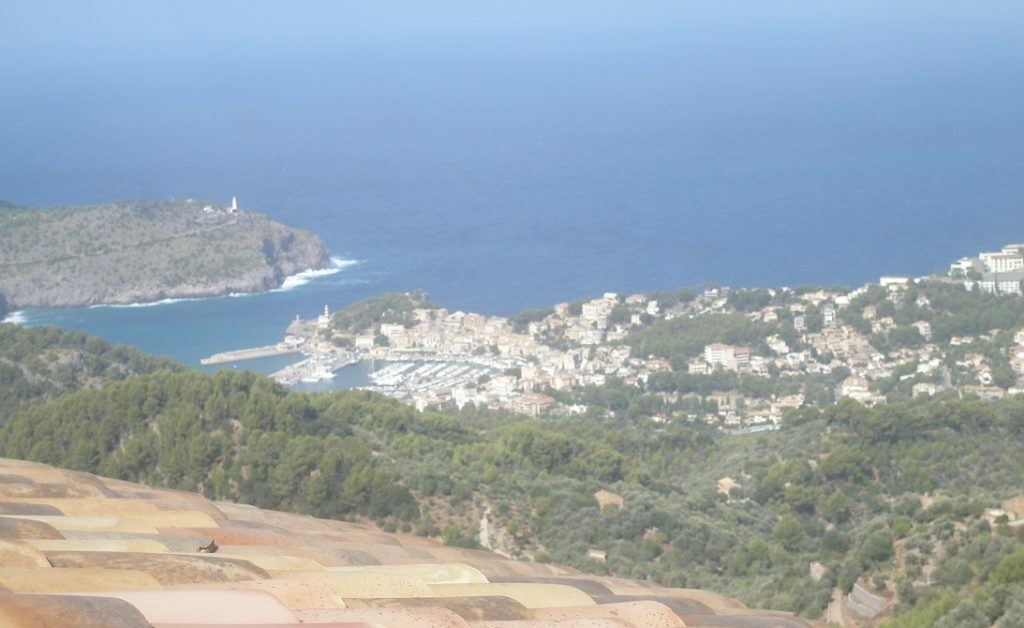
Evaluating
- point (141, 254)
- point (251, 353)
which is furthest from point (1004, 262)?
point (141, 254)

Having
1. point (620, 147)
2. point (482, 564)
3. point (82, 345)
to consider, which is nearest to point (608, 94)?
point (620, 147)

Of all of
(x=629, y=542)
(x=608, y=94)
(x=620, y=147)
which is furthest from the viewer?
(x=608, y=94)

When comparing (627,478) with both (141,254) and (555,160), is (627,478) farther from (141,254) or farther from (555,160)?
(555,160)

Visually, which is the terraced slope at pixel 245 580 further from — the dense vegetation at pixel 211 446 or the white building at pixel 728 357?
the white building at pixel 728 357

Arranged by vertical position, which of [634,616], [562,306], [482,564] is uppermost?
[634,616]

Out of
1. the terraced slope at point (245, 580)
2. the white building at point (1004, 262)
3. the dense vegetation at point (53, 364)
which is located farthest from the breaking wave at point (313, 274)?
the terraced slope at point (245, 580)

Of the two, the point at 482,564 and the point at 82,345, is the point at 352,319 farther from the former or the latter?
the point at 482,564
